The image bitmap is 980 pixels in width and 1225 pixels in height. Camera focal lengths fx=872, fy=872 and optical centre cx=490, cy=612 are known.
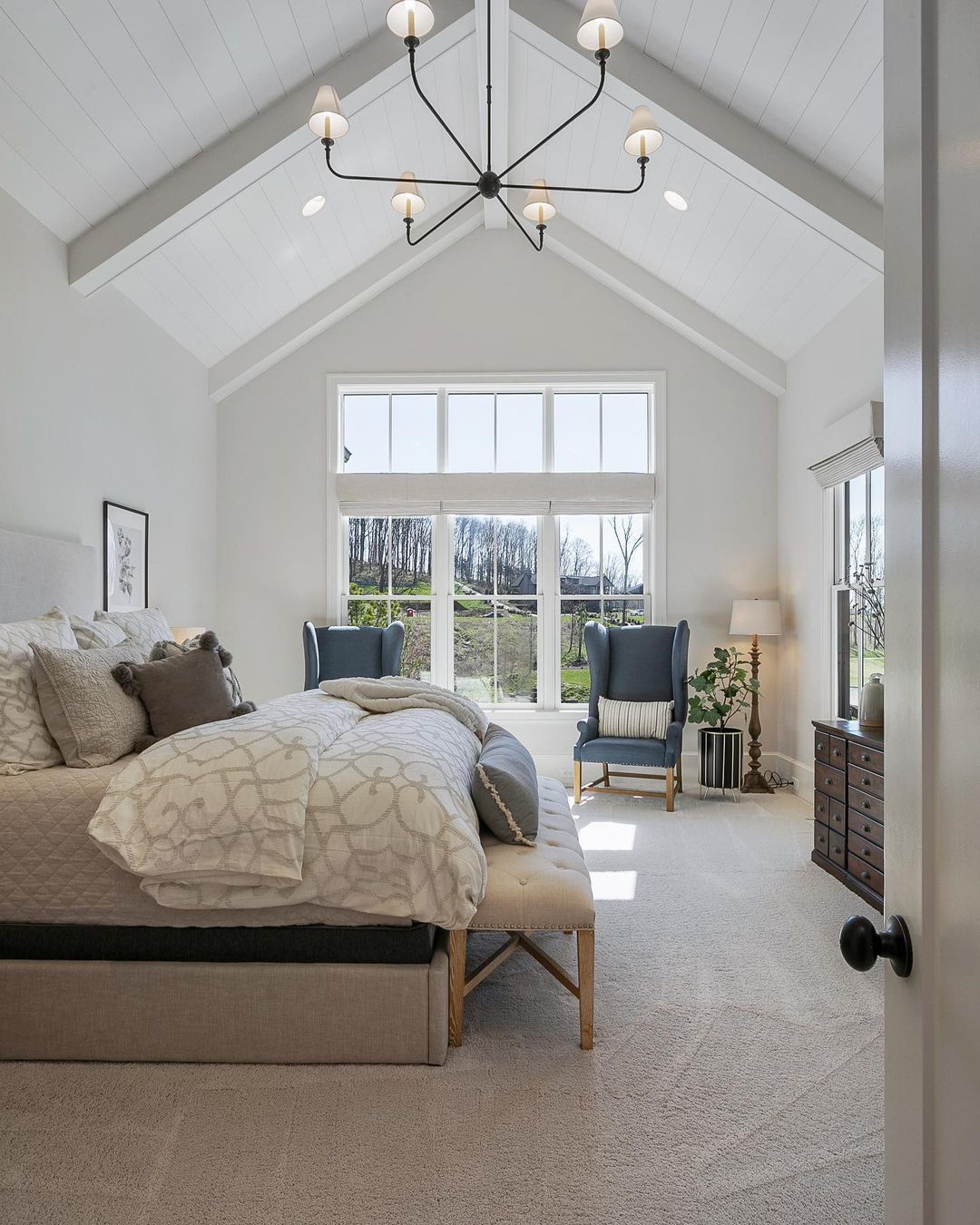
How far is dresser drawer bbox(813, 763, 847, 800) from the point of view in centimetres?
377

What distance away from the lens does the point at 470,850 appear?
2283 mm

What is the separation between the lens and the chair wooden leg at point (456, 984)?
233 centimetres

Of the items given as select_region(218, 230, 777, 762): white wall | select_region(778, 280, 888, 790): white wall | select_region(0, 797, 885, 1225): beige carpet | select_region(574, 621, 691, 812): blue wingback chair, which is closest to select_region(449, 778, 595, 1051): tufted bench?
select_region(0, 797, 885, 1225): beige carpet

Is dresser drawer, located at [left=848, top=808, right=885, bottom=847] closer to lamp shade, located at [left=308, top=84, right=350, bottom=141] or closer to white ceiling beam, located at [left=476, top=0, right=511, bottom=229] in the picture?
white ceiling beam, located at [left=476, top=0, right=511, bottom=229]

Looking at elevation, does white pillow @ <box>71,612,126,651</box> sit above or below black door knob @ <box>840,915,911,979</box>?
above

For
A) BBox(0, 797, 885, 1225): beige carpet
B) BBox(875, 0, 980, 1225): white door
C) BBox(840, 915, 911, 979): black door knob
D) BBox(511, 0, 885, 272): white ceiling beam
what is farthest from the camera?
BBox(511, 0, 885, 272): white ceiling beam

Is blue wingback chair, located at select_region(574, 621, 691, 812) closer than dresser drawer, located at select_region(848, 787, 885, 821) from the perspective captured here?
No

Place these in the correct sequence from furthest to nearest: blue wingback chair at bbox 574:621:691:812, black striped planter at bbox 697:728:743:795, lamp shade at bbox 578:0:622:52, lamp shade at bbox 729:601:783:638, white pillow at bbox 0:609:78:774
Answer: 1. lamp shade at bbox 729:601:783:638
2. black striped planter at bbox 697:728:743:795
3. blue wingback chair at bbox 574:621:691:812
4. lamp shade at bbox 578:0:622:52
5. white pillow at bbox 0:609:78:774

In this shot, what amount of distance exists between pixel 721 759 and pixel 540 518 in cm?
215

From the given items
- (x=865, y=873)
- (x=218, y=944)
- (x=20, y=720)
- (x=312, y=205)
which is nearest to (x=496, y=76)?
(x=312, y=205)

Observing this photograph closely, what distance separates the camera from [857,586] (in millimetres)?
4785

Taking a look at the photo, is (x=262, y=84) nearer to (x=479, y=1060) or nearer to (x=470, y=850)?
(x=470, y=850)

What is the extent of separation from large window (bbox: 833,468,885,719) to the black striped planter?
74 centimetres

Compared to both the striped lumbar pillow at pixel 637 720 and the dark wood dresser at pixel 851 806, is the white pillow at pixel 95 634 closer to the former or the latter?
the dark wood dresser at pixel 851 806
